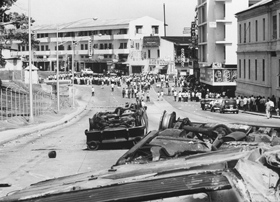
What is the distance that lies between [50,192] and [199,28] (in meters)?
94.0

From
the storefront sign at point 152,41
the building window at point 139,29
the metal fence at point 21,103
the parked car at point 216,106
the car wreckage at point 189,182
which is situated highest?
the building window at point 139,29

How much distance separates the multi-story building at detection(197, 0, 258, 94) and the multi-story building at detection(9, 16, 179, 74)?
3242 cm

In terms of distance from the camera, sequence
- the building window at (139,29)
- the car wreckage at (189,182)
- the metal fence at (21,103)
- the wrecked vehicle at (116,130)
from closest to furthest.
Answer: the car wreckage at (189,182), the wrecked vehicle at (116,130), the metal fence at (21,103), the building window at (139,29)

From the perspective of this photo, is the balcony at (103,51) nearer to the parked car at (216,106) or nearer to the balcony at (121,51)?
the balcony at (121,51)

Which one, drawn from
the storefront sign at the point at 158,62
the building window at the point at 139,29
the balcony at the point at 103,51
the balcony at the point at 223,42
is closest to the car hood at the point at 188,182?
the balcony at the point at 223,42

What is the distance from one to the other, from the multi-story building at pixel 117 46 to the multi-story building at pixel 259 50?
52.3 metres

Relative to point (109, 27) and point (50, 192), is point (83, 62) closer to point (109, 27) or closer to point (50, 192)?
point (109, 27)

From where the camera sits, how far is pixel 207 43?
90.9 metres

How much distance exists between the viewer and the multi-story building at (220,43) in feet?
279

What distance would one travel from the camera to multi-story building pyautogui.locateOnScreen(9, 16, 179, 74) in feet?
414

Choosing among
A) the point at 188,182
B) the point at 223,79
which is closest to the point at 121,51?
the point at 223,79

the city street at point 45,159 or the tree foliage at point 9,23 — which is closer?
the city street at point 45,159

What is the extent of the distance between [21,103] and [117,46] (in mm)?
85861

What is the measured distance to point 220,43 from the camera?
87875 millimetres
